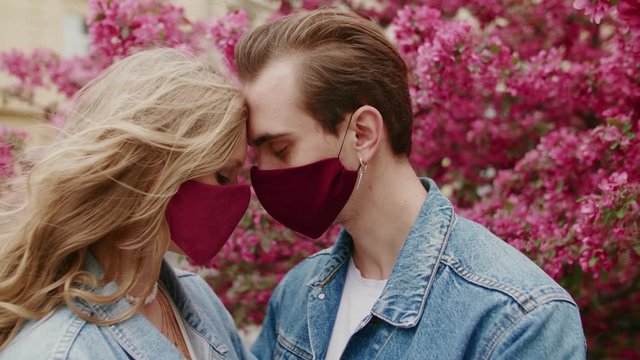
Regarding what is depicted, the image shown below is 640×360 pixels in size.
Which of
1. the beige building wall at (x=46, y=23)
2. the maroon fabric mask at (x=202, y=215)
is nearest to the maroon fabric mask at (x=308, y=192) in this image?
the maroon fabric mask at (x=202, y=215)

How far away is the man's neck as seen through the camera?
2.18 meters

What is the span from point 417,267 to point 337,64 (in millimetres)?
690

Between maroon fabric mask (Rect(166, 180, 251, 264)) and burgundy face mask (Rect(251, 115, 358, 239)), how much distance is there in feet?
0.44

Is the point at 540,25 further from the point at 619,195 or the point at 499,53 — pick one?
the point at 619,195

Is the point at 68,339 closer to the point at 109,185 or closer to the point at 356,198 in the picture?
the point at 109,185

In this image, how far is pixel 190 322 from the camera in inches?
85.9

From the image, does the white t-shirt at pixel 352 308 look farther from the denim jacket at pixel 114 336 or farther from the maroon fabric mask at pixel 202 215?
the maroon fabric mask at pixel 202 215

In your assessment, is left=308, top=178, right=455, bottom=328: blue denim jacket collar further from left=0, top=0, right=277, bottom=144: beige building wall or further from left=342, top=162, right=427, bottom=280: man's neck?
left=0, top=0, right=277, bottom=144: beige building wall

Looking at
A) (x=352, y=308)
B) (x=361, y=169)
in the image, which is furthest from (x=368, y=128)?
(x=352, y=308)

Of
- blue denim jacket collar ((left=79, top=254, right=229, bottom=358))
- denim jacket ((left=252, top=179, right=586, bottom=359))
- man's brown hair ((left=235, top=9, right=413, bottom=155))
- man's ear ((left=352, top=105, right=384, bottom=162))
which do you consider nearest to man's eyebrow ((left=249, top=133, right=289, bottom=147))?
man's brown hair ((left=235, top=9, right=413, bottom=155))

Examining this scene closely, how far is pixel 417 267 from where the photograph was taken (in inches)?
80.0

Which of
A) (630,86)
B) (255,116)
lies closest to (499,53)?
(630,86)

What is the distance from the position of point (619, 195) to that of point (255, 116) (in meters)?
1.27

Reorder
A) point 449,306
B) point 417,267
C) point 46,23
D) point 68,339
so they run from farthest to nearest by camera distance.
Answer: point 46,23, point 417,267, point 449,306, point 68,339
